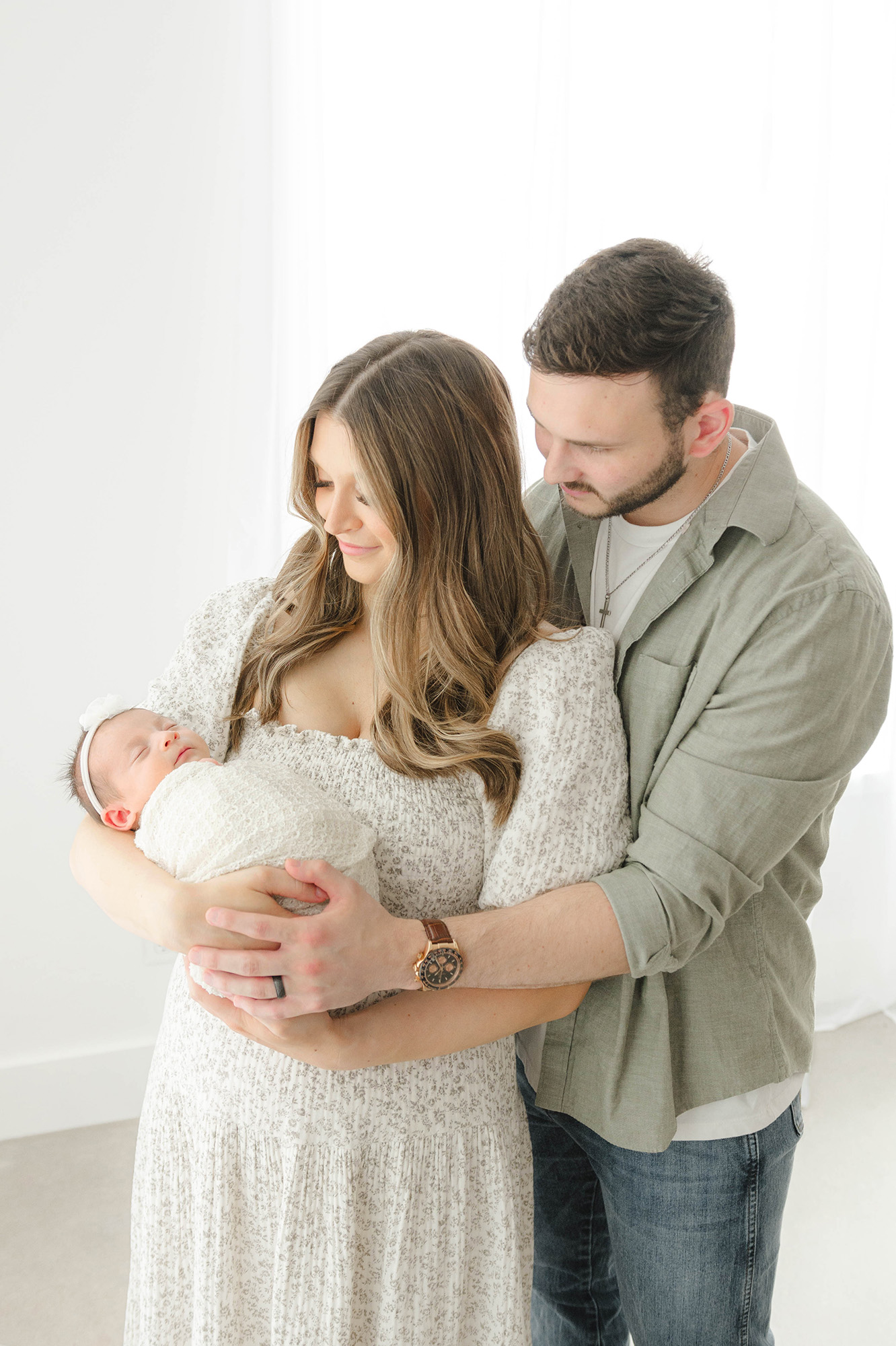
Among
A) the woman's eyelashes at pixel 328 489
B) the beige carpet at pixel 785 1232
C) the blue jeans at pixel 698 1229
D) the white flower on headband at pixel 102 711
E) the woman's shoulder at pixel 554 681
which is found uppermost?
the woman's eyelashes at pixel 328 489

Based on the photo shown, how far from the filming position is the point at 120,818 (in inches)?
50.1

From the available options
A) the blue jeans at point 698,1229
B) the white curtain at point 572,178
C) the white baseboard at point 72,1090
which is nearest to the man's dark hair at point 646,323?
the blue jeans at point 698,1229

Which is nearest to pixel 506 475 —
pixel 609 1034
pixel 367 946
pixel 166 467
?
pixel 367 946

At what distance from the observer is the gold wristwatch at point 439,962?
1.11 meters

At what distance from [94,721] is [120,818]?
0.47ft

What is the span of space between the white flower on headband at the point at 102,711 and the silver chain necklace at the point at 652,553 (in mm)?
689

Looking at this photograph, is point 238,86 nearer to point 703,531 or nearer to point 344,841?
point 703,531

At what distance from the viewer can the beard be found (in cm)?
127

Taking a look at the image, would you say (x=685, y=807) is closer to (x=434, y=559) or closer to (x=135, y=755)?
(x=434, y=559)

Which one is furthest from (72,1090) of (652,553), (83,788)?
(652,553)

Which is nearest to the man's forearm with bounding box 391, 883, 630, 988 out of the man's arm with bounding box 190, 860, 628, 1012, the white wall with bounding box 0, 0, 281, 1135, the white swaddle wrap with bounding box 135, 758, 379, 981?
the man's arm with bounding box 190, 860, 628, 1012

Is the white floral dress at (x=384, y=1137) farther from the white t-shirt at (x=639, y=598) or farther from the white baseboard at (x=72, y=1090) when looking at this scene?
the white baseboard at (x=72, y=1090)

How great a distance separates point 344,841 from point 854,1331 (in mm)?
1895

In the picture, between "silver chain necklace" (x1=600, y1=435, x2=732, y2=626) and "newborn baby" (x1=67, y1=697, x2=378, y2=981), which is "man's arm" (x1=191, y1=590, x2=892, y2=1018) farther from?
"silver chain necklace" (x1=600, y1=435, x2=732, y2=626)
